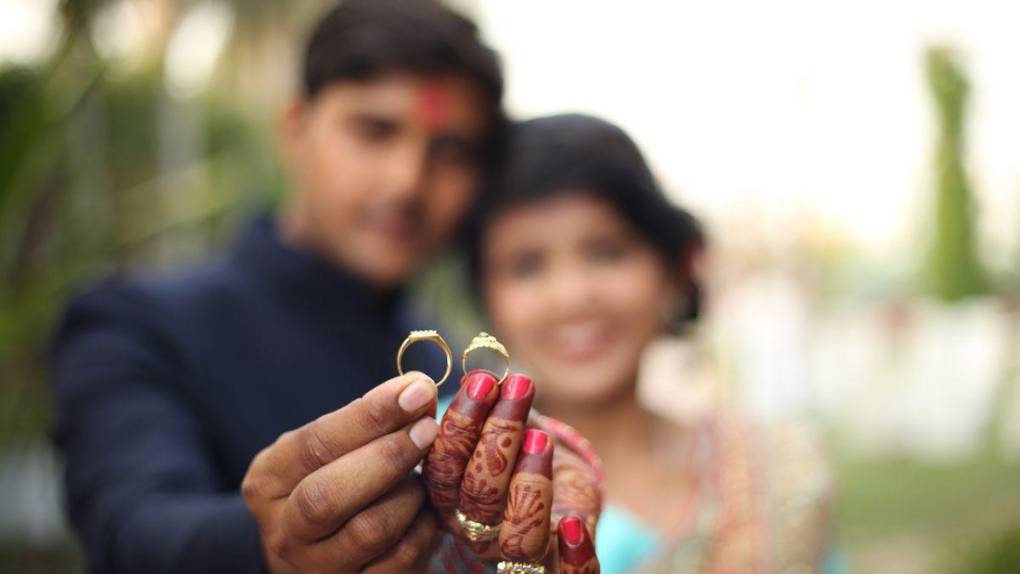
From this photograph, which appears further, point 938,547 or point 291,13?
point 291,13

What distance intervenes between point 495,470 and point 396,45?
3.57ft

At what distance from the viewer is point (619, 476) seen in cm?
184

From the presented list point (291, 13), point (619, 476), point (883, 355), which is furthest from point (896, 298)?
point (291, 13)

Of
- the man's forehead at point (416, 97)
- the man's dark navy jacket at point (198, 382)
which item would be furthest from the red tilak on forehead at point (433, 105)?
the man's dark navy jacket at point (198, 382)

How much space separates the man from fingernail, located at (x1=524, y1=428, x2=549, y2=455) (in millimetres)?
519

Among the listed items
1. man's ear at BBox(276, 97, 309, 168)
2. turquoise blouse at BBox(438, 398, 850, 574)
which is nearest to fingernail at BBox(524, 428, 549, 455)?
turquoise blouse at BBox(438, 398, 850, 574)

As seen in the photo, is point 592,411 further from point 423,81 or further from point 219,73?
point 219,73

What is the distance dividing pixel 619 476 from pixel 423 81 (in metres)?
0.88

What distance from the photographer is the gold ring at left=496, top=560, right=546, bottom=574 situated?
32.5 inches

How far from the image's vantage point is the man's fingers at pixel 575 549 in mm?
852

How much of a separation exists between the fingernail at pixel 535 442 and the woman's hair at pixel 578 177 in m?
0.95

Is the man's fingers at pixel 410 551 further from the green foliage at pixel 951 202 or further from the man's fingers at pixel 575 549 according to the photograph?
the green foliage at pixel 951 202

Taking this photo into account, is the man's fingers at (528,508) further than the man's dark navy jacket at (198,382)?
No

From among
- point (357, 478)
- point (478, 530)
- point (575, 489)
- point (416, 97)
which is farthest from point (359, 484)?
point (416, 97)
